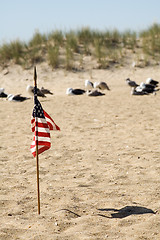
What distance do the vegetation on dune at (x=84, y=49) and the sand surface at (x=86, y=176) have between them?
8830 millimetres

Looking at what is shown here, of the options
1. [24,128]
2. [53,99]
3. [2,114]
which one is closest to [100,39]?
[53,99]

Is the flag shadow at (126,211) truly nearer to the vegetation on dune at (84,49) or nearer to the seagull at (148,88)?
the seagull at (148,88)

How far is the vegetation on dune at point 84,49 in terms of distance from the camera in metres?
19.2

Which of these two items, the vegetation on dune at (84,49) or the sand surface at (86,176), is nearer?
the sand surface at (86,176)

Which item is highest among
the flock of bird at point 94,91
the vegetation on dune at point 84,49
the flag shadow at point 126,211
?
the vegetation on dune at point 84,49

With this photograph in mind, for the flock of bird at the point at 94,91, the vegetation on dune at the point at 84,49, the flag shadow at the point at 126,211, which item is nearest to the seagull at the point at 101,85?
the flock of bird at the point at 94,91

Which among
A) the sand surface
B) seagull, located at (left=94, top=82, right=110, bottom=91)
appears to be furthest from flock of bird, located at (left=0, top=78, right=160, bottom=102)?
the sand surface

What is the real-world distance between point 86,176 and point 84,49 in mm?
16007

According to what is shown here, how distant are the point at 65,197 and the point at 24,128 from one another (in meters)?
4.32

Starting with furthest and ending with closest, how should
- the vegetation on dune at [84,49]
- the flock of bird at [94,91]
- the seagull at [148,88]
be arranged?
the vegetation on dune at [84,49] → the seagull at [148,88] → the flock of bird at [94,91]

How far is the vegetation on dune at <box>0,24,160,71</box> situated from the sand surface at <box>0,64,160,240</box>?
8.83 meters

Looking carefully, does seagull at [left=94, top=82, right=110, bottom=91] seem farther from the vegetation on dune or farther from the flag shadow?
the flag shadow

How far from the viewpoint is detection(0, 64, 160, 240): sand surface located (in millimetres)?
3732

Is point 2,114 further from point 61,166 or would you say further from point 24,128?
point 61,166
